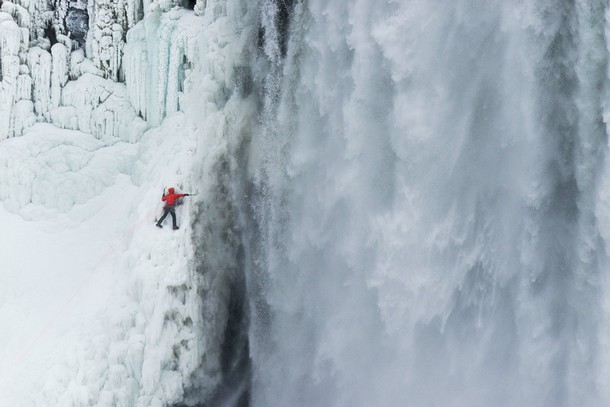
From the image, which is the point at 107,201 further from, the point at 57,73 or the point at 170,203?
the point at 57,73

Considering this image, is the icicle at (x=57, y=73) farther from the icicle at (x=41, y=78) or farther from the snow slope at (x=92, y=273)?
the snow slope at (x=92, y=273)

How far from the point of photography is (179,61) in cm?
1189

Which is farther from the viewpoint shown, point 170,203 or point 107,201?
point 107,201

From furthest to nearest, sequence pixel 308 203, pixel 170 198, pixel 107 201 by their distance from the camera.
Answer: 1. pixel 107 201
2. pixel 308 203
3. pixel 170 198

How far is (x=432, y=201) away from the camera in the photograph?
10.1 meters

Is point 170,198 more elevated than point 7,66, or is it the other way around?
point 7,66

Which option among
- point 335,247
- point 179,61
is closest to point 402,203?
point 335,247

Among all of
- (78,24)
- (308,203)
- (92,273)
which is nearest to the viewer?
(308,203)

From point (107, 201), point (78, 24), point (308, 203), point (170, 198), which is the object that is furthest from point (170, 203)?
point (78, 24)

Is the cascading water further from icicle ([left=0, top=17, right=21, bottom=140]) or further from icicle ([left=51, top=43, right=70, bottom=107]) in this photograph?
icicle ([left=0, top=17, right=21, bottom=140])

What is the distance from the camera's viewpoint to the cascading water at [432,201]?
368 inches

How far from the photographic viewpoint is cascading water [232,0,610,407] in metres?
9.35

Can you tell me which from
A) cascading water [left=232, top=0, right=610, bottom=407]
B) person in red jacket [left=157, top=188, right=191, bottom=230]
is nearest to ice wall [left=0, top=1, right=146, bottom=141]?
person in red jacket [left=157, top=188, right=191, bottom=230]

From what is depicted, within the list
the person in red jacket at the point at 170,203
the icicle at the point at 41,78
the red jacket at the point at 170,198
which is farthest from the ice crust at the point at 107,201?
the red jacket at the point at 170,198
